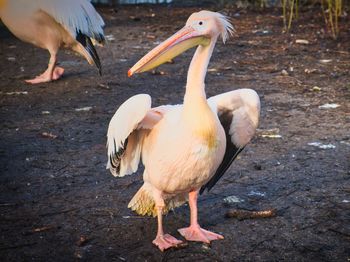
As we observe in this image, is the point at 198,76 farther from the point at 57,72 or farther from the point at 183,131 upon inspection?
the point at 57,72

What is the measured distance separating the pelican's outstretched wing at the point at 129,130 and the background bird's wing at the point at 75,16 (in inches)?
128

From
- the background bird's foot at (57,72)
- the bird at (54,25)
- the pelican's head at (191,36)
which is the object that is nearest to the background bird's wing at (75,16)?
the bird at (54,25)

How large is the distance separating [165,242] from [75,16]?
3.66m

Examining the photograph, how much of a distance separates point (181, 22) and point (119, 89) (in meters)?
3.40

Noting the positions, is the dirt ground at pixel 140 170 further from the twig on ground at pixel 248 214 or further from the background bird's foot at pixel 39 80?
the background bird's foot at pixel 39 80

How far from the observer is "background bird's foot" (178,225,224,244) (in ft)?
11.0

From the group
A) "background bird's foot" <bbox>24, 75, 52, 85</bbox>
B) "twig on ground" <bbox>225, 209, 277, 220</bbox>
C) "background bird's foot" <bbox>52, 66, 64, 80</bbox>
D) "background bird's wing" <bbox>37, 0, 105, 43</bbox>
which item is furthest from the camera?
"background bird's foot" <bbox>52, 66, 64, 80</bbox>

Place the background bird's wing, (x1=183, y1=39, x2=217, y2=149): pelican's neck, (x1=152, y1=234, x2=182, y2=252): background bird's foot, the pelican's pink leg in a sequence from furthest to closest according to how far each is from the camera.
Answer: the background bird's wing → the pelican's pink leg → (x1=152, y1=234, x2=182, y2=252): background bird's foot → (x1=183, y1=39, x2=217, y2=149): pelican's neck

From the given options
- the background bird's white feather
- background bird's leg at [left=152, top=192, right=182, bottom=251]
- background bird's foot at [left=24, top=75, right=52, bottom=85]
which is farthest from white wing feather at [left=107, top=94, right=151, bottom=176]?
background bird's foot at [left=24, top=75, right=52, bottom=85]

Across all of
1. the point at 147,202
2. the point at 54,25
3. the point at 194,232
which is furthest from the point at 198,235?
the point at 54,25

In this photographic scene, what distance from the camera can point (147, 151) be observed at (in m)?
3.35

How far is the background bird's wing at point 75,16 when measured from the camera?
6301 mm

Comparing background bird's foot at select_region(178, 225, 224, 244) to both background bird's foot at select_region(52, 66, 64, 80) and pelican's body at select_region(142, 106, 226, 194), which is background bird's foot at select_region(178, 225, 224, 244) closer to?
pelican's body at select_region(142, 106, 226, 194)

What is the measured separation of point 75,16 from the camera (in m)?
6.39
